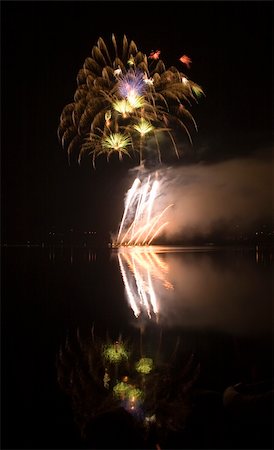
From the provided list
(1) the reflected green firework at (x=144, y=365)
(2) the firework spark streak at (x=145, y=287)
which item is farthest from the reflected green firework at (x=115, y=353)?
(2) the firework spark streak at (x=145, y=287)

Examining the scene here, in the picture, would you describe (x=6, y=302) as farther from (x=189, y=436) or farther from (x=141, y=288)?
(x=189, y=436)

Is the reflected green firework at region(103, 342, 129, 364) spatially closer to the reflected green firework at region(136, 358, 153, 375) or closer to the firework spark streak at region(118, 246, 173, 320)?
the reflected green firework at region(136, 358, 153, 375)

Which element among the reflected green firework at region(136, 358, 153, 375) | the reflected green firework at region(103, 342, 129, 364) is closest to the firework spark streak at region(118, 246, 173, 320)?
the reflected green firework at region(103, 342, 129, 364)

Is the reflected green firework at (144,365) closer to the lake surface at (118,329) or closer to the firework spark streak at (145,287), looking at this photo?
the lake surface at (118,329)

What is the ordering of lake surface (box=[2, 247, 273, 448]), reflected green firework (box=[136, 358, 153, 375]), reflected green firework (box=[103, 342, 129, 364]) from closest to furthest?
lake surface (box=[2, 247, 273, 448])
reflected green firework (box=[136, 358, 153, 375])
reflected green firework (box=[103, 342, 129, 364])

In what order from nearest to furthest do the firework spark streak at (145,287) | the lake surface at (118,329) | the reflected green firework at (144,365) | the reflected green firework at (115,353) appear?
the lake surface at (118,329)
the reflected green firework at (144,365)
the reflected green firework at (115,353)
the firework spark streak at (145,287)

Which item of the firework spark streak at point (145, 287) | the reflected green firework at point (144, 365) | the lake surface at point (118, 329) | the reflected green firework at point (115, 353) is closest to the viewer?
the lake surface at point (118, 329)

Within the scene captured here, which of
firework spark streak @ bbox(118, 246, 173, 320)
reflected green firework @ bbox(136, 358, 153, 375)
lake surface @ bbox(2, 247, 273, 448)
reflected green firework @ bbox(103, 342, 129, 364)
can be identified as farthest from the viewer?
firework spark streak @ bbox(118, 246, 173, 320)

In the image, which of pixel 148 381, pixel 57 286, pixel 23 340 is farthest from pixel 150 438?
pixel 57 286
